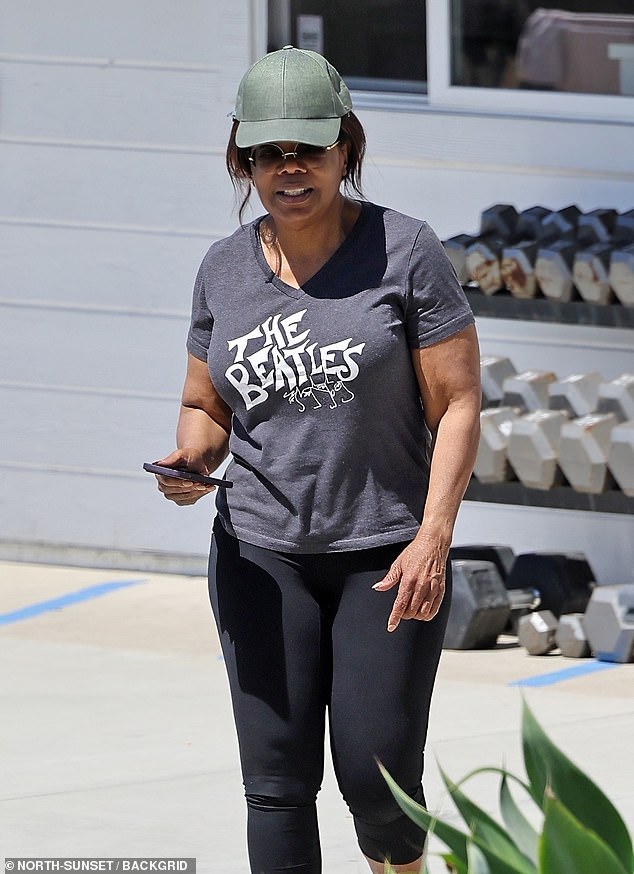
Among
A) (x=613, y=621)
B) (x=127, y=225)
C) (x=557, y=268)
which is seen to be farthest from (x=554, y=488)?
(x=127, y=225)

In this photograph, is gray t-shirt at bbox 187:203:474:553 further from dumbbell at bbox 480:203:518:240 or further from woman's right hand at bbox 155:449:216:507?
dumbbell at bbox 480:203:518:240

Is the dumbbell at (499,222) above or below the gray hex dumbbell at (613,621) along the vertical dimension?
above

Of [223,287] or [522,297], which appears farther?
[522,297]

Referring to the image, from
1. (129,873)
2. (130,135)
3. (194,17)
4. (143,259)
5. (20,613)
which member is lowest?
(20,613)

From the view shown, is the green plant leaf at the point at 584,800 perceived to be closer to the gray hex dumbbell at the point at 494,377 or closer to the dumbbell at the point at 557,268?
the dumbbell at the point at 557,268

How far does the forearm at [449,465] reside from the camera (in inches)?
124

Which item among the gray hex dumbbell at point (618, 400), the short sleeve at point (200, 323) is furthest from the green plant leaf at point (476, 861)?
the gray hex dumbbell at point (618, 400)

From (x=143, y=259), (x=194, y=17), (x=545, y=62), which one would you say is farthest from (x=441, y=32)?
(x=143, y=259)

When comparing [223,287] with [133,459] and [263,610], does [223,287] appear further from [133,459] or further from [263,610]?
[133,459]

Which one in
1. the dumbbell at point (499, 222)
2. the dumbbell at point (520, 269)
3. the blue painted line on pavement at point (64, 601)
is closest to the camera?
the dumbbell at point (520, 269)

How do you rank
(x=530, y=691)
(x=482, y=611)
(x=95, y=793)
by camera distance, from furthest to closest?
(x=482, y=611)
(x=530, y=691)
(x=95, y=793)

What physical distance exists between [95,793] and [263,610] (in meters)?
1.83

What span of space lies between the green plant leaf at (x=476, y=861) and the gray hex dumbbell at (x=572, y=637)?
4203 mm

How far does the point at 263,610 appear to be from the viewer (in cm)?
321
